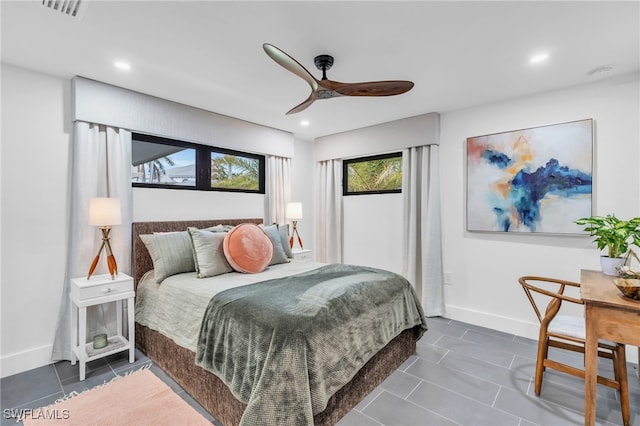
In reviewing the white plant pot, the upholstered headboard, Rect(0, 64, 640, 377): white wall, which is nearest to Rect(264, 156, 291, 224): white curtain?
Rect(0, 64, 640, 377): white wall

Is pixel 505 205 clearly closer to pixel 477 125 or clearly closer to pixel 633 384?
pixel 477 125

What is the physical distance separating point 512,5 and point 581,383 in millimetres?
2666

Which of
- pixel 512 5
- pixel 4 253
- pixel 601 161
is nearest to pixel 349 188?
pixel 601 161

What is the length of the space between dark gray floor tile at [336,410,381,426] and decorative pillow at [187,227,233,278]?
156 centimetres

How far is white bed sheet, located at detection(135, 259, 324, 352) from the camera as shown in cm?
216

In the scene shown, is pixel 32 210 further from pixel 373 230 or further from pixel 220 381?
pixel 373 230

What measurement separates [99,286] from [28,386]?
2.71 ft

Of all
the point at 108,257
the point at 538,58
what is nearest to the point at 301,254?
the point at 108,257

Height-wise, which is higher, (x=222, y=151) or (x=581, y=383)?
(x=222, y=151)

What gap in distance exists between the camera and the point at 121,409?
6.46ft

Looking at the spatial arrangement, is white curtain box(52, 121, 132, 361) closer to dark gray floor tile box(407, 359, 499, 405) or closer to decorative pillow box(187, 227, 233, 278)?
decorative pillow box(187, 227, 233, 278)

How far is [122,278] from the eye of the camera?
2.55 meters

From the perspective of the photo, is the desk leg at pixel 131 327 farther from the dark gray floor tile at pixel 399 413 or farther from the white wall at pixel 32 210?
the dark gray floor tile at pixel 399 413

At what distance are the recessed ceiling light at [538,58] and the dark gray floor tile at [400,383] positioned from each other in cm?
266
